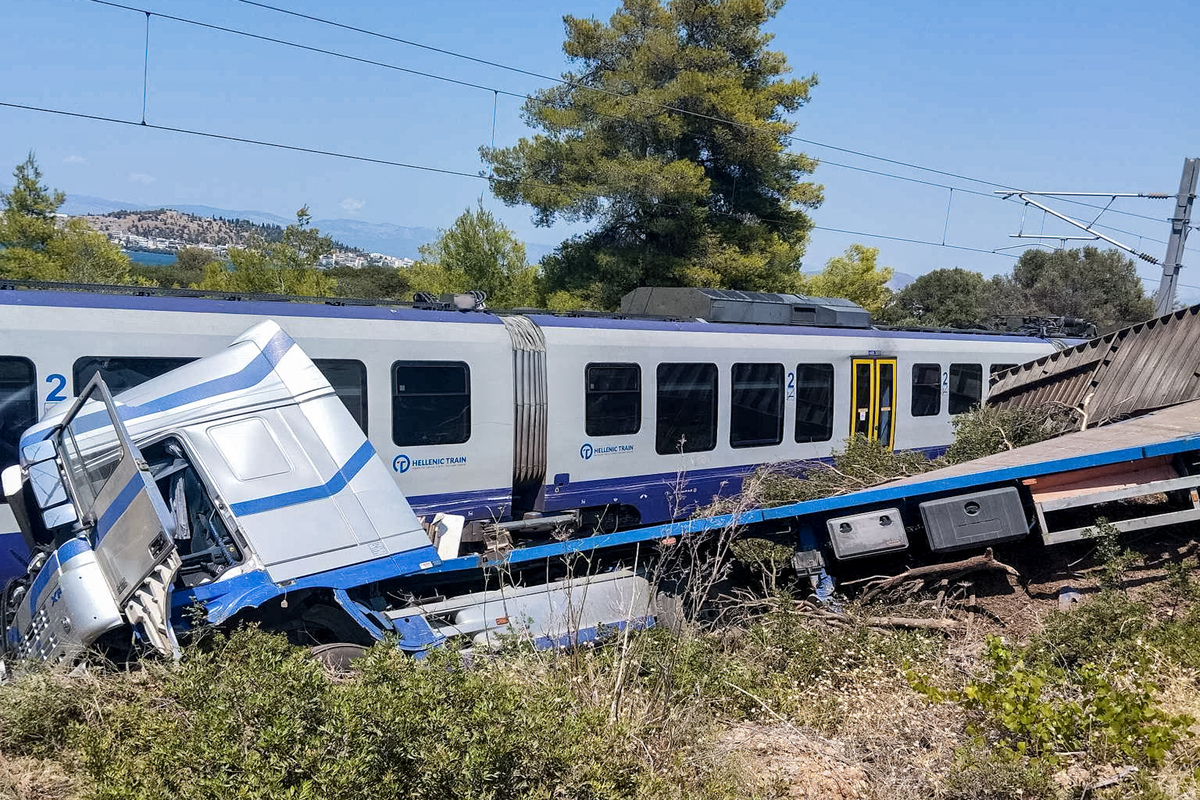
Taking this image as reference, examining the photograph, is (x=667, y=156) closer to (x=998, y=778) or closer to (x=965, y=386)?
(x=965, y=386)

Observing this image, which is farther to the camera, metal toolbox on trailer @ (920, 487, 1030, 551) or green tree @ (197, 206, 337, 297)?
green tree @ (197, 206, 337, 297)

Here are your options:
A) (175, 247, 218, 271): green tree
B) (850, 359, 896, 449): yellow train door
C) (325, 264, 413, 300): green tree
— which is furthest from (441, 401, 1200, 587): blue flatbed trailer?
(175, 247, 218, 271): green tree

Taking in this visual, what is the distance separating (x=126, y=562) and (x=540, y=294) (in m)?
22.8

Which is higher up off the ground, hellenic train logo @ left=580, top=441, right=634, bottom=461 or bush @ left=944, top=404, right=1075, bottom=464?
bush @ left=944, top=404, right=1075, bottom=464

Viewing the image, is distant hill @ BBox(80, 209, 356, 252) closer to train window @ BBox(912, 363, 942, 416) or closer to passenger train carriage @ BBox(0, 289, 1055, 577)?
train window @ BBox(912, 363, 942, 416)

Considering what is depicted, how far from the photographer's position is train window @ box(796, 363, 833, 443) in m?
13.4

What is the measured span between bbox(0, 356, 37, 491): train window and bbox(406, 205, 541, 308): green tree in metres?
19.6

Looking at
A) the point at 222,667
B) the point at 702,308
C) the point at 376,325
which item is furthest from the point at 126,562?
the point at 702,308

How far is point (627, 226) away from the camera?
1025 inches

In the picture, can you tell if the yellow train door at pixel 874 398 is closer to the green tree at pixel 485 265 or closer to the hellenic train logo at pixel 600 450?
the hellenic train logo at pixel 600 450

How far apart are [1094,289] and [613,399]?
3692 centimetres

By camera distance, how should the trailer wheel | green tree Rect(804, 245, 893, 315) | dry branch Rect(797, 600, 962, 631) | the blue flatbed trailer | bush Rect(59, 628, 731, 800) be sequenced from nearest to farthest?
1. bush Rect(59, 628, 731, 800)
2. the trailer wheel
3. dry branch Rect(797, 600, 962, 631)
4. the blue flatbed trailer
5. green tree Rect(804, 245, 893, 315)

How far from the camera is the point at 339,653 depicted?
6277 mm

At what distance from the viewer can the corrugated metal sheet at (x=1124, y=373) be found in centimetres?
1033
